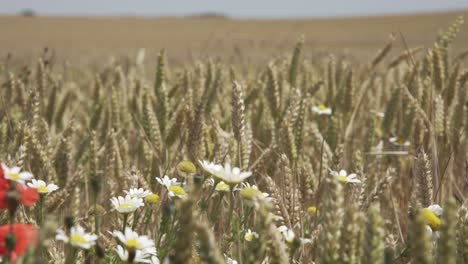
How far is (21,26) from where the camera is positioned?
38.7 meters

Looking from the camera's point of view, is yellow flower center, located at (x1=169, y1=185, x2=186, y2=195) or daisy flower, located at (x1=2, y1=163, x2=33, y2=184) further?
yellow flower center, located at (x1=169, y1=185, x2=186, y2=195)

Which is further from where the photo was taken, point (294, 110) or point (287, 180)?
point (294, 110)

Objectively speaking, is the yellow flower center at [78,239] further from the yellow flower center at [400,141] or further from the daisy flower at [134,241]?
the yellow flower center at [400,141]

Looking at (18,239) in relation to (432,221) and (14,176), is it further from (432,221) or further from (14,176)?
(432,221)

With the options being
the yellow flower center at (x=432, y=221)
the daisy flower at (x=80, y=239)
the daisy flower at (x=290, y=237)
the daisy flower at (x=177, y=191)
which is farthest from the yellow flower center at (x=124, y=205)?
the yellow flower center at (x=432, y=221)

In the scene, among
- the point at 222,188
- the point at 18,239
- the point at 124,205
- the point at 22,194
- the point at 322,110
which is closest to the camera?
the point at 18,239

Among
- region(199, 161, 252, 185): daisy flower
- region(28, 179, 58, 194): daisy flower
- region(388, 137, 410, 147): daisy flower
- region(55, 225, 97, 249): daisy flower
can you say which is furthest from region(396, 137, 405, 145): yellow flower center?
region(55, 225, 97, 249): daisy flower

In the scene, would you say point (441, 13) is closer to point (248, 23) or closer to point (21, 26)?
point (248, 23)

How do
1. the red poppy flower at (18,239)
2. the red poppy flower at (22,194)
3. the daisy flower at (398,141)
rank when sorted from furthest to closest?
the daisy flower at (398,141) < the red poppy flower at (22,194) < the red poppy flower at (18,239)

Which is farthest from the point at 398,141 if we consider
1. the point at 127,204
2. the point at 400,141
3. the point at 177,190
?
the point at 127,204

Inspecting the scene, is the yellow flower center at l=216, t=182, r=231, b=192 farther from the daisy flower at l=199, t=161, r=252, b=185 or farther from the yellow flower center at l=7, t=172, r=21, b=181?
the yellow flower center at l=7, t=172, r=21, b=181

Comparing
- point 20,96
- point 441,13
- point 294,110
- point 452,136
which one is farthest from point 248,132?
point 441,13

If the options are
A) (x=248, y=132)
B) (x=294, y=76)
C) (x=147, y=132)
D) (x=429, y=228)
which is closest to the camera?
(x=429, y=228)

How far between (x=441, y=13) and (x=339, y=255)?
53.9m
